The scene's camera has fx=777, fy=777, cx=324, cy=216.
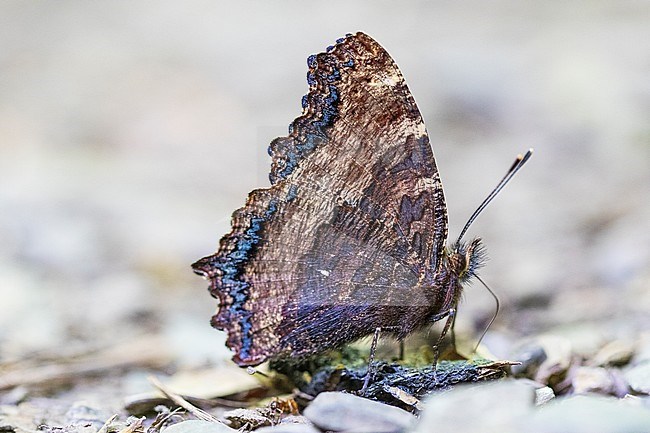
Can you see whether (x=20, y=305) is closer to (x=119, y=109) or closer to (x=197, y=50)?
(x=119, y=109)

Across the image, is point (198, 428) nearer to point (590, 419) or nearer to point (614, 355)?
point (590, 419)

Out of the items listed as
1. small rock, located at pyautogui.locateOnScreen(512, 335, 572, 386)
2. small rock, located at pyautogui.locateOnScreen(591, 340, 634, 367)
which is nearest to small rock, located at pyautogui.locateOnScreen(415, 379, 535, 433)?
small rock, located at pyautogui.locateOnScreen(512, 335, 572, 386)

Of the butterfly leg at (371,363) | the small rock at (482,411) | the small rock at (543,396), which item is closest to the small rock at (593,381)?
the small rock at (543,396)

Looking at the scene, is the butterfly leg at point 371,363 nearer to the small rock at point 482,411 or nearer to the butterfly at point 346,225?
the butterfly at point 346,225

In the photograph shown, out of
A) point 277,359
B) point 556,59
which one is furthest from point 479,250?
point 556,59

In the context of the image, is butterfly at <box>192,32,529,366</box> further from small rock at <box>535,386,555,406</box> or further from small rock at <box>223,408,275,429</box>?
small rock at <box>535,386,555,406</box>

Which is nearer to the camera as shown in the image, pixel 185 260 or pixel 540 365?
pixel 540 365

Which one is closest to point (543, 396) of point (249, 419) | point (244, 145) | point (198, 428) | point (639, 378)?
point (639, 378)
